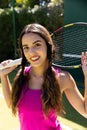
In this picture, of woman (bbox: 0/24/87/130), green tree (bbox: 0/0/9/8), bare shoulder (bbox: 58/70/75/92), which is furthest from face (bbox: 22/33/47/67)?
green tree (bbox: 0/0/9/8)

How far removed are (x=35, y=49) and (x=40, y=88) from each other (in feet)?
0.86

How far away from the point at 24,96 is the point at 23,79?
164mm

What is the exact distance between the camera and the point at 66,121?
5.96 m

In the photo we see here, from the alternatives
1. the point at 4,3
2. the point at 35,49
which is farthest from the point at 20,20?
the point at 35,49

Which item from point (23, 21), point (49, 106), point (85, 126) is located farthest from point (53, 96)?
point (23, 21)

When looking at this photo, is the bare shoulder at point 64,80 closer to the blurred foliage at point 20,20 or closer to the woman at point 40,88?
the woman at point 40,88

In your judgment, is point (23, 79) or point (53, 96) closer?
point (53, 96)

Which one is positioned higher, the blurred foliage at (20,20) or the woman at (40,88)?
the woman at (40,88)

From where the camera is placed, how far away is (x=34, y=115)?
7.21 feet

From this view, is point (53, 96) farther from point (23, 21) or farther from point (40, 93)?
point (23, 21)

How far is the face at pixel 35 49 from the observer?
224cm

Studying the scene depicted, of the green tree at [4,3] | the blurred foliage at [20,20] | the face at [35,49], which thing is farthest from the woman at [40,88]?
the green tree at [4,3]

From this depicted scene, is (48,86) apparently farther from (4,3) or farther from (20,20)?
(4,3)

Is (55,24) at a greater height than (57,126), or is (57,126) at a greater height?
(57,126)
